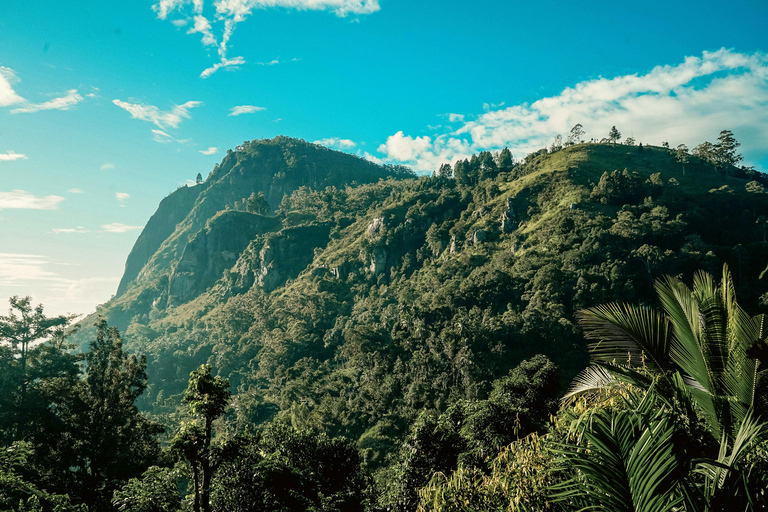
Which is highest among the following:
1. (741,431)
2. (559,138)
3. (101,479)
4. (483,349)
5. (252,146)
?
(252,146)

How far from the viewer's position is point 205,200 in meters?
179

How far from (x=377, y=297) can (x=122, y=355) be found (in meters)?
56.0

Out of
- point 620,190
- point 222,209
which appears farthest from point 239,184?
point 620,190

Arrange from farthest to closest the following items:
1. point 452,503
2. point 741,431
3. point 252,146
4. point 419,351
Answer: point 252,146 < point 419,351 < point 452,503 < point 741,431

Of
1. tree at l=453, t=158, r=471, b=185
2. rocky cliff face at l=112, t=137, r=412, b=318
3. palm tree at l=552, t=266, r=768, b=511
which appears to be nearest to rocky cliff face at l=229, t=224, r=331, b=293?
rocky cliff face at l=112, t=137, r=412, b=318

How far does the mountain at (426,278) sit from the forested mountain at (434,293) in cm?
29

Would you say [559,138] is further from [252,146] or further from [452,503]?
[252,146]

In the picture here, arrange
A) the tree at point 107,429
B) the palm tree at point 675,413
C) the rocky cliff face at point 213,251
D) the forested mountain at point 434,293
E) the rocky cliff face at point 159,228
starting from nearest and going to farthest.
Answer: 1. the palm tree at point 675,413
2. the tree at point 107,429
3. the forested mountain at point 434,293
4. the rocky cliff face at point 213,251
5. the rocky cliff face at point 159,228

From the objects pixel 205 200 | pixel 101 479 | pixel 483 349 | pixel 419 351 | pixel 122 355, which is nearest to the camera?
pixel 101 479

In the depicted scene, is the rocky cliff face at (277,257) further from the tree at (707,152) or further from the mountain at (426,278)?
the tree at (707,152)

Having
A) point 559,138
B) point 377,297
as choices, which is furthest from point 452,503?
point 559,138

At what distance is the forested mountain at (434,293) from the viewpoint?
1119 inches

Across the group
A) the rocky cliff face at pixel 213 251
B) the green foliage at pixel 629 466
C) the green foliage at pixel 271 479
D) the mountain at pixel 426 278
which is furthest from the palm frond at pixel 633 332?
the rocky cliff face at pixel 213 251

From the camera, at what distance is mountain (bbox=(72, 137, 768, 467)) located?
42594mm
